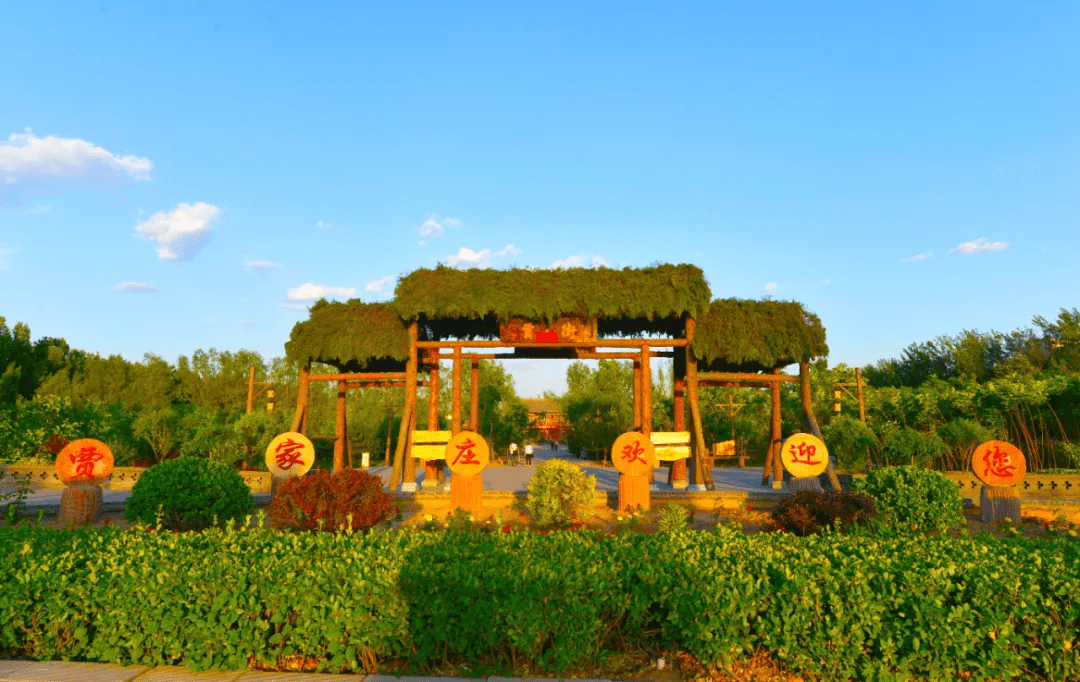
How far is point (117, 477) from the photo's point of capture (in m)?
16.8

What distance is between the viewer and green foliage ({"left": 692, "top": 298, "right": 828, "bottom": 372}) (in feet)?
45.2

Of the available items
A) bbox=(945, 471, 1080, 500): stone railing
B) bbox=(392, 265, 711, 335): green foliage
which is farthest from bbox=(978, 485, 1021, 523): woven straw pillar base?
bbox=(392, 265, 711, 335): green foliage

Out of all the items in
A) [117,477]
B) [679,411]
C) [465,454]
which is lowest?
[117,477]

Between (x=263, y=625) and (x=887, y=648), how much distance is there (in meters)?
3.61

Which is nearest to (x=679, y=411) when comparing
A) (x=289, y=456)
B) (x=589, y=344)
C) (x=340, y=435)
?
(x=589, y=344)

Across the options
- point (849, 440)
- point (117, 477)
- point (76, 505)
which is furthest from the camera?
point (849, 440)

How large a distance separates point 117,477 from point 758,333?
15457 mm

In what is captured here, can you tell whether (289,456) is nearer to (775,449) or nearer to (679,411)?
(679,411)

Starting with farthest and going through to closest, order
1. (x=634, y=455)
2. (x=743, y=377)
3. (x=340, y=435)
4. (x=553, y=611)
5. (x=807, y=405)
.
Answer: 1. (x=340, y=435)
2. (x=743, y=377)
3. (x=807, y=405)
4. (x=634, y=455)
5. (x=553, y=611)

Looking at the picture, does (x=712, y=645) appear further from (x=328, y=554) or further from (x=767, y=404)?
(x=767, y=404)

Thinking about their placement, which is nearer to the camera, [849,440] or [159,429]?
[849,440]

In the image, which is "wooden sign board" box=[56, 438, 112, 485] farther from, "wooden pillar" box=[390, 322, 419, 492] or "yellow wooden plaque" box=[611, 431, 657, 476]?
"yellow wooden plaque" box=[611, 431, 657, 476]

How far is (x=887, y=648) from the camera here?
3.85m

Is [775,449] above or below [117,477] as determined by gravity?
above
